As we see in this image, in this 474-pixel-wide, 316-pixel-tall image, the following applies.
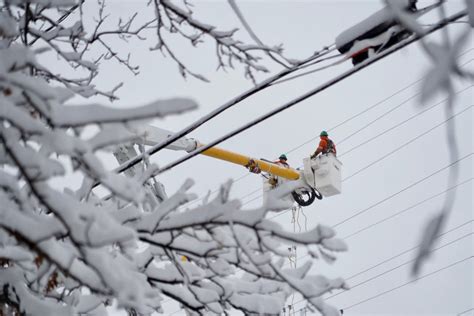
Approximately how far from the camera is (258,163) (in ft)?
30.3

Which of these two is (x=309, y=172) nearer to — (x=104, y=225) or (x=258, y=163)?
(x=258, y=163)

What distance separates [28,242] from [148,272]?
104 centimetres

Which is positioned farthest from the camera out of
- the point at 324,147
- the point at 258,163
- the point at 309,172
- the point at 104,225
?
the point at 258,163

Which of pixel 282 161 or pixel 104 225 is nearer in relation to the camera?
pixel 104 225

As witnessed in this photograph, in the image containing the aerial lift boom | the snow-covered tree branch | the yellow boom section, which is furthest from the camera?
the yellow boom section

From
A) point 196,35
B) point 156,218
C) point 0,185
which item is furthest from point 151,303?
point 196,35

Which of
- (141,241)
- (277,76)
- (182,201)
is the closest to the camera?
(182,201)

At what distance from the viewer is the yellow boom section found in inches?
353

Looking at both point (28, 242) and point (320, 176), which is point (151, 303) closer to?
point (28, 242)

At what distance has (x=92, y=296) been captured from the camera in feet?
8.88

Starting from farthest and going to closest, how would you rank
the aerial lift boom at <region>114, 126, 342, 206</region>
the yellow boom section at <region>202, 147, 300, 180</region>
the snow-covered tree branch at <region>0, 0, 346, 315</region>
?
1. the yellow boom section at <region>202, 147, 300, 180</region>
2. the aerial lift boom at <region>114, 126, 342, 206</region>
3. the snow-covered tree branch at <region>0, 0, 346, 315</region>

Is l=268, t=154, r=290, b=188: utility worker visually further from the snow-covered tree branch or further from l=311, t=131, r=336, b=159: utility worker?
the snow-covered tree branch

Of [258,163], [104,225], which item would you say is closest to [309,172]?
[258,163]

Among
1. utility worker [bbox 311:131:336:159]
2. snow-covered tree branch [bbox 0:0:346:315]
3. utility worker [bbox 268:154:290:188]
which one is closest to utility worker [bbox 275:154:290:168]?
utility worker [bbox 268:154:290:188]
